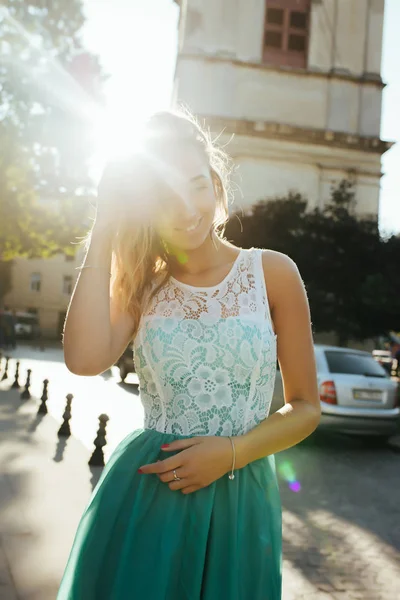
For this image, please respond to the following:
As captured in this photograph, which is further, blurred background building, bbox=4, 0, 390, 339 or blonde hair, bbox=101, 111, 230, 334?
blurred background building, bbox=4, 0, 390, 339

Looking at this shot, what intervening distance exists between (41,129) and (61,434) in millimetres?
13915

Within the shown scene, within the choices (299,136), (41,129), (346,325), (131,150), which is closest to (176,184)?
(131,150)

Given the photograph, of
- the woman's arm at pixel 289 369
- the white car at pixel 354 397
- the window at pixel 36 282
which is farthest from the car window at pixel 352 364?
the window at pixel 36 282

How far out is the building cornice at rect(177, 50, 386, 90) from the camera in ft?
99.7

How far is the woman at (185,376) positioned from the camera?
1.79 meters

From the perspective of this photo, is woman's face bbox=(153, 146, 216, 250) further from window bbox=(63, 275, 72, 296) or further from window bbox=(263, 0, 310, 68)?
window bbox=(63, 275, 72, 296)

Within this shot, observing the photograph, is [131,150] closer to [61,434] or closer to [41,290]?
[61,434]

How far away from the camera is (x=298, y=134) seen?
99.3ft

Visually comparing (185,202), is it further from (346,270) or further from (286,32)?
(286,32)

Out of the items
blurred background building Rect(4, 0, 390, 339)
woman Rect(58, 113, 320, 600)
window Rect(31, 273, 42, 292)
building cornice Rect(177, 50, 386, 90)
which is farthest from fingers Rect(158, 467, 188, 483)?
window Rect(31, 273, 42, 292)

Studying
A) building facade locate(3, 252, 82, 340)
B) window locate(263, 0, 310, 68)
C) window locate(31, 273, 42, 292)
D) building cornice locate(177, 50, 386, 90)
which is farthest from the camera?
window locate(31, 273, 42, 292)

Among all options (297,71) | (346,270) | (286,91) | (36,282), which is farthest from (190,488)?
(36,282)

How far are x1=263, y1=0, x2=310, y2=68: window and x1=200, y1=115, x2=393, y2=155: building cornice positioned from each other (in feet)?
12.2

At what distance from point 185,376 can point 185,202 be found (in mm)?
546
